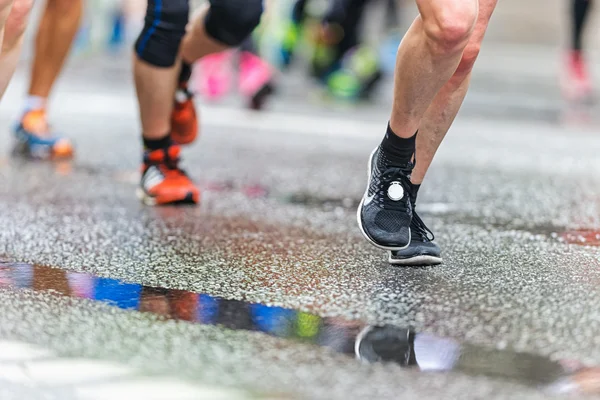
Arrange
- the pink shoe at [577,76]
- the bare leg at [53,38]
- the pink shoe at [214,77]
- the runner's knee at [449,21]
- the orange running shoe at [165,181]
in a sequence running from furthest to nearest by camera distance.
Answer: the pink shoe at [577,76] < the pink shoe at [214,77] < the bare leg at [53,38] < the orange running shoe at [165,181] < the runner's knee at [449,21]

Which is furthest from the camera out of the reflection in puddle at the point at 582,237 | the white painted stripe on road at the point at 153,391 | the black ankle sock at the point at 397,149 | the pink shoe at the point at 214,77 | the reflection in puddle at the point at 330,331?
the pink shoe at the point at 214,77

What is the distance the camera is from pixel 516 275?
10.1ft

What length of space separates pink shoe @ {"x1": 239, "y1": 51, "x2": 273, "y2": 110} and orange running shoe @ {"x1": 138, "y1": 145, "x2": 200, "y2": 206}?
3299 mm

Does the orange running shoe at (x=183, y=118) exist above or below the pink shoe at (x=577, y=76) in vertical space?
above

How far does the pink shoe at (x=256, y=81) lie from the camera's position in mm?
7559

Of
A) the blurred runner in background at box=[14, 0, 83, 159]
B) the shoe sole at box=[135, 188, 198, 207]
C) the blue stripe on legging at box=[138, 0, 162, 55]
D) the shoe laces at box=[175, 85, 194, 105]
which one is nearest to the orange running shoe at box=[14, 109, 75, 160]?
the blurred runner in background at box=[14, 0, 83, 159]

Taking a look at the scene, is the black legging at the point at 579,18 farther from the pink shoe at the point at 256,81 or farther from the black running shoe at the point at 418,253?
the black running shoe at the point at 418,253

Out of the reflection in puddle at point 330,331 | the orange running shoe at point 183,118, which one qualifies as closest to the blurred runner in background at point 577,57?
the orange running shoe at point 183,118

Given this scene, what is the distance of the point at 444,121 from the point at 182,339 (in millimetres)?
1223

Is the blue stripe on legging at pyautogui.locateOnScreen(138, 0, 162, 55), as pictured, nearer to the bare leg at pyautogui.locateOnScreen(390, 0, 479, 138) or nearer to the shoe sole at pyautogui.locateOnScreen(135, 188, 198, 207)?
the shoe sole at pyautogui.locateOnScreen(135, 188, 198, 207)

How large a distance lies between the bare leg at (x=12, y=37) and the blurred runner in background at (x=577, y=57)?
21.7ft

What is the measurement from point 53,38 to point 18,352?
131 inches

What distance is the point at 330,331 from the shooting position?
8.06ft

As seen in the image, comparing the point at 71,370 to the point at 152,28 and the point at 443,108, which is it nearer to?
the point at 443,108
